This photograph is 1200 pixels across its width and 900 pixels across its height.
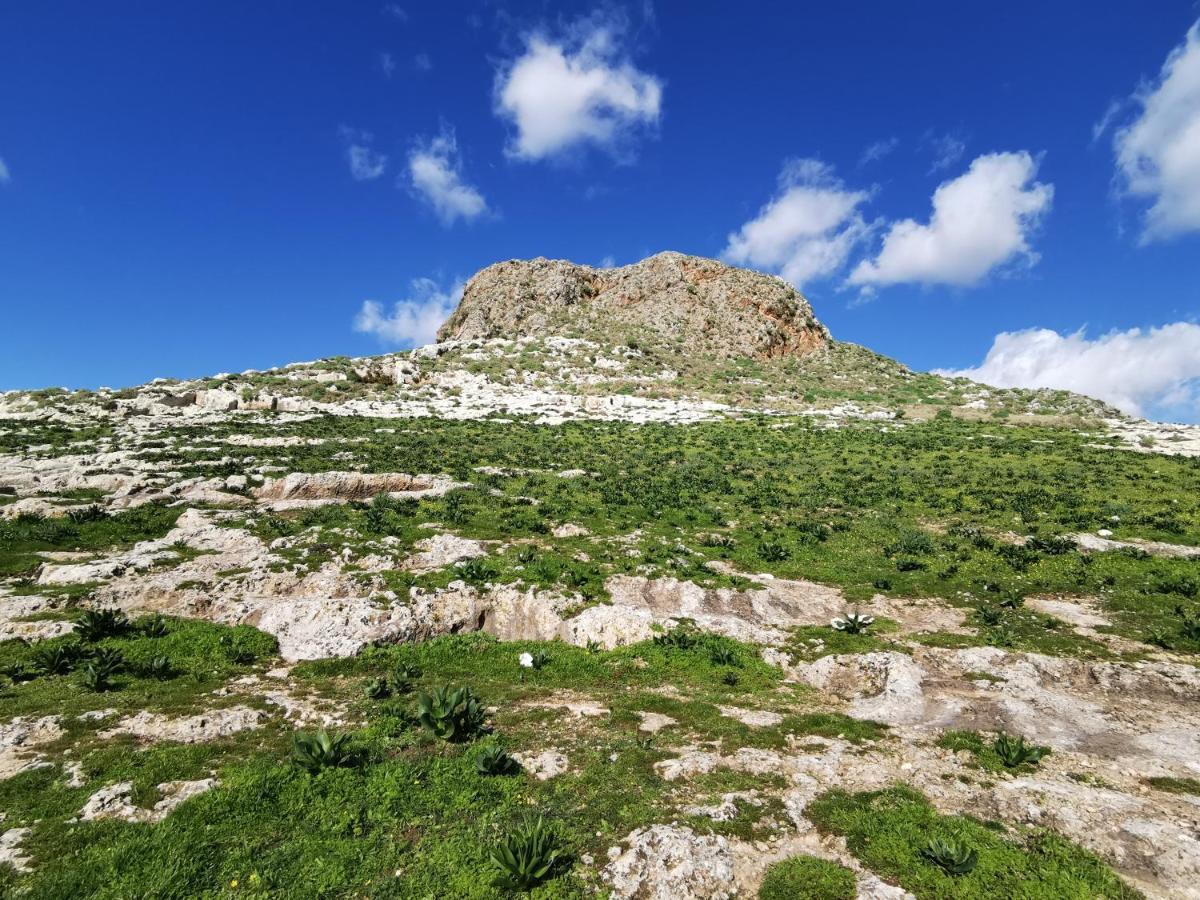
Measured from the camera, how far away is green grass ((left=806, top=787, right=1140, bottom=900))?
7660mm

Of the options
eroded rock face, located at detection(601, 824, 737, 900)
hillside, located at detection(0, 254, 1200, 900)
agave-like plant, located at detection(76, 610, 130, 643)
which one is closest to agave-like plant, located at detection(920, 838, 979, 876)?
hillside, located at detection(0, 254, 1200, 900)

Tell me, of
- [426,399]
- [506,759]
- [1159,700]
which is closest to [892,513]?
[1159,700]

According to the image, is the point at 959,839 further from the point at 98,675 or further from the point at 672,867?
the point at 98,675

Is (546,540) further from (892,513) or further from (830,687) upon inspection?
(892,513)

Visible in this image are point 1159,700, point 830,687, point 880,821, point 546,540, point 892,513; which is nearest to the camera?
point 880,821

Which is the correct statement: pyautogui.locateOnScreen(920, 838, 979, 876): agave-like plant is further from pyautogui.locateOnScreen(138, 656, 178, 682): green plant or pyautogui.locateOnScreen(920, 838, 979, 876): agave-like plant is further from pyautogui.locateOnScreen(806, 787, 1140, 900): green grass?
pyautogui.locateOnScreen(138, 656, 178, 682): green plant

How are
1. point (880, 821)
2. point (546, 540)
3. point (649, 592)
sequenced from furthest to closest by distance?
point (546, 540) → point (649, 592) → point (880, 821)

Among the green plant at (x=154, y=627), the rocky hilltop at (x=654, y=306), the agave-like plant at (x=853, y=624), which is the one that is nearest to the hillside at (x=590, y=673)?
the agave-like plant at (x=853, y=624)

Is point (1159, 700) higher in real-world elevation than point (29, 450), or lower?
lower

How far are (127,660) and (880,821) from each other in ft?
Answer: 58.8

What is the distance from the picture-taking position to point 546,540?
76.6 ft

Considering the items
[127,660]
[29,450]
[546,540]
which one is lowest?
[127,660]

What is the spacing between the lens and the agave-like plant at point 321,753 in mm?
10000

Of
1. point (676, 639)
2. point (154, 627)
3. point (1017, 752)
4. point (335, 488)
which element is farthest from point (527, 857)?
point (335, 488)
